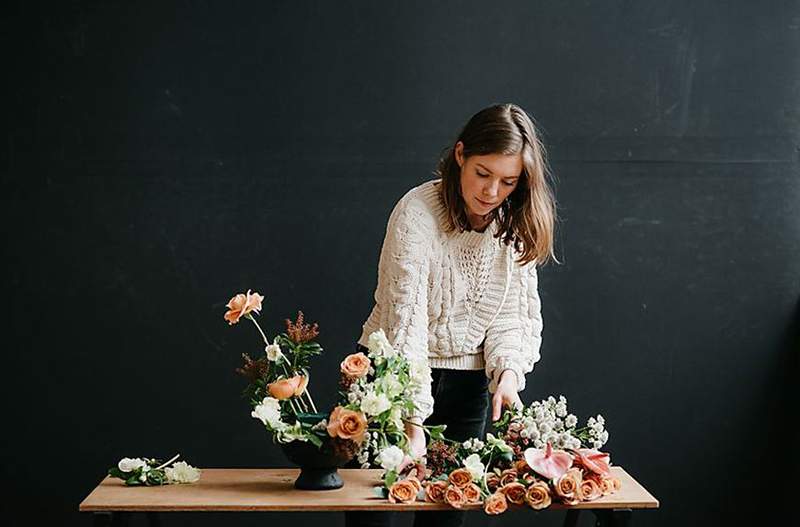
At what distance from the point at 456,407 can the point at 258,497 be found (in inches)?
26.7

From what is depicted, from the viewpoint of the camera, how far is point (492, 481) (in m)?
2.58

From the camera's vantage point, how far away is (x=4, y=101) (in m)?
3.72

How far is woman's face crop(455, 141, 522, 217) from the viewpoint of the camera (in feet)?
9.12

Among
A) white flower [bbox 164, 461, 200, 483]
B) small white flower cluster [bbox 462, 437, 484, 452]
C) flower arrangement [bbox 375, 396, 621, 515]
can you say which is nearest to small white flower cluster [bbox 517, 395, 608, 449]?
flower arrangement [bbox 375, 396, 621, 515]

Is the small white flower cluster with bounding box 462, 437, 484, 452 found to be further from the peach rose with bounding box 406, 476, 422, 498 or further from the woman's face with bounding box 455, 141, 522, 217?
the woman's face with bounding box 455, 141, 522, 217

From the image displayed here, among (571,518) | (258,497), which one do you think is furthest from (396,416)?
(571,518)

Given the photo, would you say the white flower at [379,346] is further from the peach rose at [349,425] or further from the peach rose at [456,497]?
the peach rose at [456,497]

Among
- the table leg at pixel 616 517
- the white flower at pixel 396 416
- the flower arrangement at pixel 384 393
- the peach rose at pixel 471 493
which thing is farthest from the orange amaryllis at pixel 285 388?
the table leg at pixel 616 517

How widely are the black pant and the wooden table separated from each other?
0.33m

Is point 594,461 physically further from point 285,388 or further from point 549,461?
point 285,388

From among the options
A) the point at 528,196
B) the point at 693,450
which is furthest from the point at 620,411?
the point at 528,196

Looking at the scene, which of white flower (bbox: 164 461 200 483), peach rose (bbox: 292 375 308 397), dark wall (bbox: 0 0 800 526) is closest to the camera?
peach rose (bbox: 292 375 308 397)

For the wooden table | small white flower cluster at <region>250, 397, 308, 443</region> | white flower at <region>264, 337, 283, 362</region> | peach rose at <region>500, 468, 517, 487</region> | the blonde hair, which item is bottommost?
the wooden table

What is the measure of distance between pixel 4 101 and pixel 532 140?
191 cm
